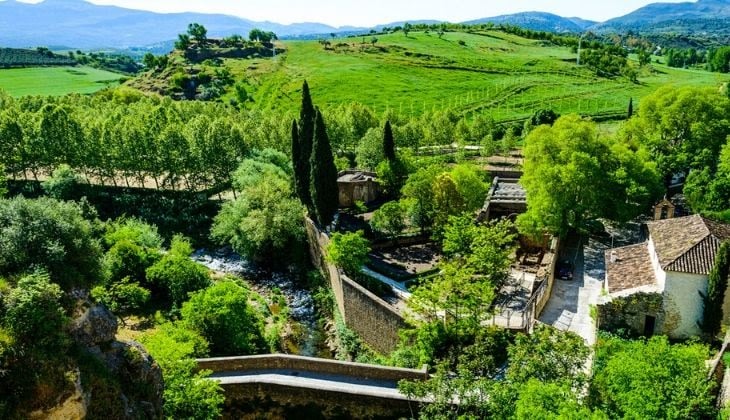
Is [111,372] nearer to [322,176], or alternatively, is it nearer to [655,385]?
[655,385]

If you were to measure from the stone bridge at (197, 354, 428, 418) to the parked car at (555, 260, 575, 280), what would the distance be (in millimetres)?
15565

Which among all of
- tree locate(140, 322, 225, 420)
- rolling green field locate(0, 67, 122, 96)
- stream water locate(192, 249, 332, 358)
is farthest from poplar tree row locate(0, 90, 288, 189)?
rolling green field locate(0, 67, 122, 96)

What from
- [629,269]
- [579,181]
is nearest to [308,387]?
[629,269]

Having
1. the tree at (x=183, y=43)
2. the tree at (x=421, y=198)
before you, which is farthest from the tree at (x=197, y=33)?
the tree at (x=421, y=198)

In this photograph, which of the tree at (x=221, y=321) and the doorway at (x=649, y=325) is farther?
the tree at (x=221, y=321)

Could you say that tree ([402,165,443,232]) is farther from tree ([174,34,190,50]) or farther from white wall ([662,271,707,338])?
tree ([174,34,190,50])

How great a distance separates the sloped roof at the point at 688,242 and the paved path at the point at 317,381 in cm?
1516

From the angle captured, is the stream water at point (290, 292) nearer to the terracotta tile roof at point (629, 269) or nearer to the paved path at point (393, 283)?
the paved path at point (393, 283)

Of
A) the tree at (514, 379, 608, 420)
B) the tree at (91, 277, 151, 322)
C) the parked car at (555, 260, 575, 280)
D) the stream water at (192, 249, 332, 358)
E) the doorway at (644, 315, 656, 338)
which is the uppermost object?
the tree at (514, 379, 608, 420)

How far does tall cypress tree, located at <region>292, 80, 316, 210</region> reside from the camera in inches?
1988

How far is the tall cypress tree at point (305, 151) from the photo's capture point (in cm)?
5050

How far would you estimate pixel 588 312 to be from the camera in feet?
108

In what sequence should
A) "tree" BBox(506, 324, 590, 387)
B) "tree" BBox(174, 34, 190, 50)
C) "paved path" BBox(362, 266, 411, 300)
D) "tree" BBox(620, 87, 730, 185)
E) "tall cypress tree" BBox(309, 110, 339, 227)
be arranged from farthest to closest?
"tree" BBox(174, 34, 190, 50) → "tree" BBox(620, 87, 730, 185) → "tall cypress tree" BBox(309, 110, 339, 227) → "paved path" BBox(362, 266, 411, 300) → "tree" BBox(506, 324, 590, 387)

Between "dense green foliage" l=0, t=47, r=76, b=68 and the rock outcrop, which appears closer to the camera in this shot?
the rock outcrop
